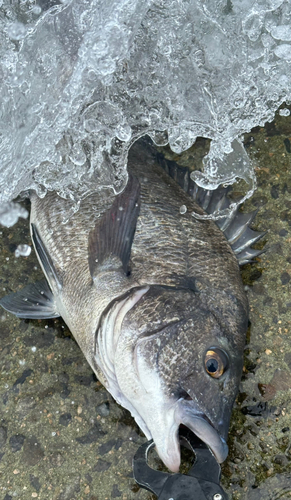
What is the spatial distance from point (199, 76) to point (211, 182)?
2.51 feet

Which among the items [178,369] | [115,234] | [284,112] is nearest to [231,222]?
[115,234]

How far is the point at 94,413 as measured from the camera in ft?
11.4

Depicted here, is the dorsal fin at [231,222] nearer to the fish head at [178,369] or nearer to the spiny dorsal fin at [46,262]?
the fish head at [178,369]

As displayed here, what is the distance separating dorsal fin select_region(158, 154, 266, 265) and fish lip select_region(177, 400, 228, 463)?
1196 millimetres

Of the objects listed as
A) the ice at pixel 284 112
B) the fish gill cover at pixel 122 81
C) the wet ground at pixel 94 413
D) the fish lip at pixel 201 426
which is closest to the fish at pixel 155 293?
the fish lip at pixel 201 426

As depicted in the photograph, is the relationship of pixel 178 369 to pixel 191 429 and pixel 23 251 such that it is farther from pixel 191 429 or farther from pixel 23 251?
pixel 23 251

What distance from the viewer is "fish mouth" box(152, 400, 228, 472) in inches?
101

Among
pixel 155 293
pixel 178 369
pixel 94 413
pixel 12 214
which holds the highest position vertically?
pixel 155 293

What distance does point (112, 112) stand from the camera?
3.36m

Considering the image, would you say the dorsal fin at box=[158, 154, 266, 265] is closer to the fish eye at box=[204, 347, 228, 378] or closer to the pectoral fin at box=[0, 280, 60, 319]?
the fish eye at box=[204, 347, 228, 378]

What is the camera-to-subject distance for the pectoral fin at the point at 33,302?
141 inches

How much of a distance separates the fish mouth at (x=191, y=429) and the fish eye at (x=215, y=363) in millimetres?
210

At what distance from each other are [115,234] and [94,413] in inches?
51.4

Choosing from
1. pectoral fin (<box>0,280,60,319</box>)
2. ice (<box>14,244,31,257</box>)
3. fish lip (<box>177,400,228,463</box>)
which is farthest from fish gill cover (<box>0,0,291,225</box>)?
fish lip (<box>177,400,228,463</box>)
